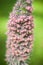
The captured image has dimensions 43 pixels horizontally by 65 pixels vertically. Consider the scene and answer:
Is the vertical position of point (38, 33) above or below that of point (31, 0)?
below

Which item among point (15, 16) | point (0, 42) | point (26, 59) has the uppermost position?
point (15, 16)

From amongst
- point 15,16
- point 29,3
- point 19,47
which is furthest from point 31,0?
point 19,47

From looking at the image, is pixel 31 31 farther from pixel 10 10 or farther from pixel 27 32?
pixel 10 10

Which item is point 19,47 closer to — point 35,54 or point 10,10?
point 35,54

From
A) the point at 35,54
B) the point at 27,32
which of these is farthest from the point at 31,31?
the point at 35,54

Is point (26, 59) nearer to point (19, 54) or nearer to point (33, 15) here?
point (19, 54)
